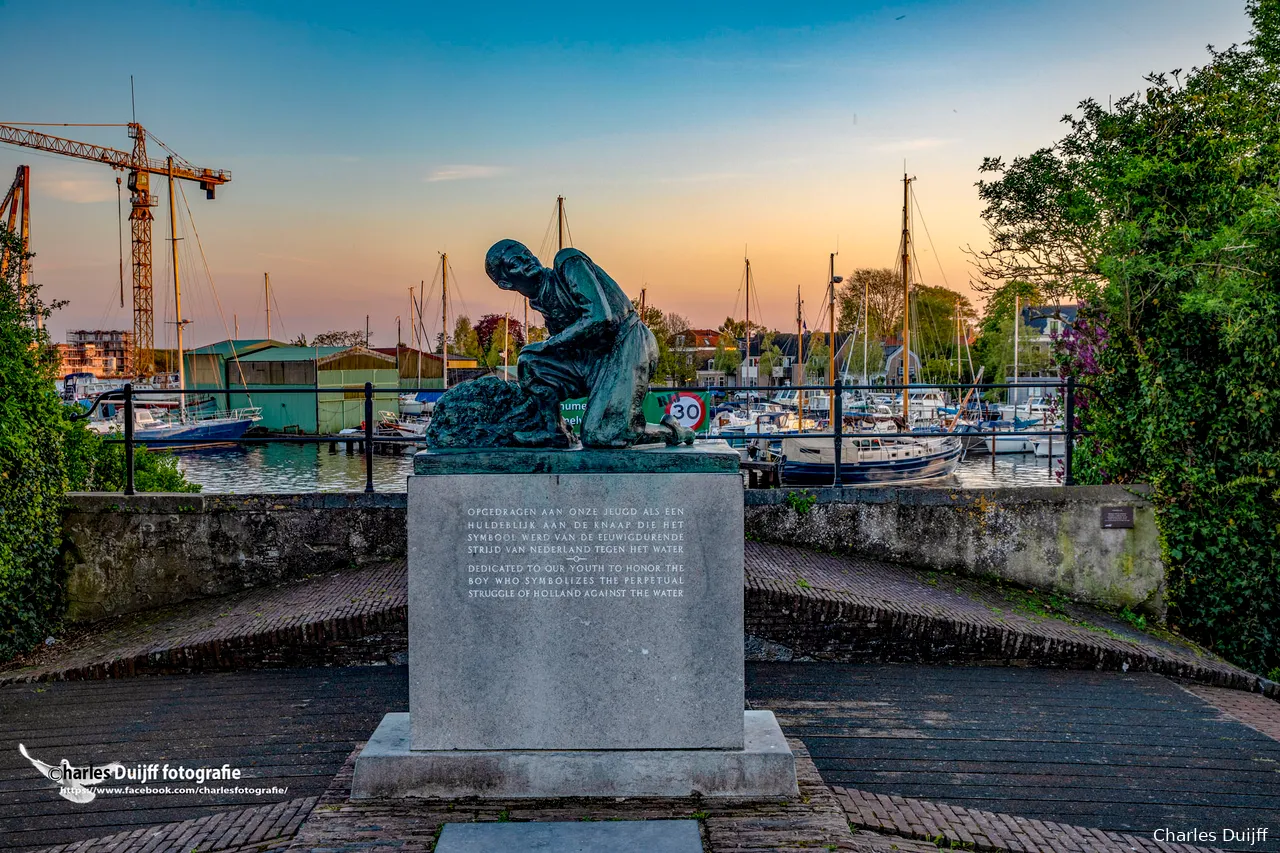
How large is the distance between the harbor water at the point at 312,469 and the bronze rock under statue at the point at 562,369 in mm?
13916

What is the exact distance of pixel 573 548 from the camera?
4531 millimetres

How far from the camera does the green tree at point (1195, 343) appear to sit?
27.1ft

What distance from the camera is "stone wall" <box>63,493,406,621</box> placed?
8492mm

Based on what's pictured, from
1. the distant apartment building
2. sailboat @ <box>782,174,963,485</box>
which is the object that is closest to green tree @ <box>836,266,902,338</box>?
sailboat @ <box>782,174,963,485</box>

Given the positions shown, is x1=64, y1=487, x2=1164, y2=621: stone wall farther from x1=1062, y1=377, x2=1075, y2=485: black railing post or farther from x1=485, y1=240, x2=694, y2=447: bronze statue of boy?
x1=485, y1=240, x2=694, y2=447: bronze statue of boy

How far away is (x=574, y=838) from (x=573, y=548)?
1332mm

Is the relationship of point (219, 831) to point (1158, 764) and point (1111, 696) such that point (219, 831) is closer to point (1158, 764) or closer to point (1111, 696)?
point (1158, 764)

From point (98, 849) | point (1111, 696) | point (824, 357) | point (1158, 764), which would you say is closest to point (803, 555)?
point (1111, 696)

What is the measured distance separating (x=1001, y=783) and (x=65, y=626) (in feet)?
26.5

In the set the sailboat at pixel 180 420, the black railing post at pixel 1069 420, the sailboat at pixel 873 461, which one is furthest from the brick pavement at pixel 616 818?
the sailboat at pixel 180 420

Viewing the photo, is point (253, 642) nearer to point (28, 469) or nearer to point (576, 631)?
point (28, 469)

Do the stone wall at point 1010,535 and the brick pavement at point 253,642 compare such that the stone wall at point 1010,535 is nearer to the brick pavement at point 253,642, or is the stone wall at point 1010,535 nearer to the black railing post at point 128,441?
the brick pavement at point 253,642

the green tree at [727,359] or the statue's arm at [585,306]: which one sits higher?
the green tree at [727,359]

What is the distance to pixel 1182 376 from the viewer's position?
28.5ft
